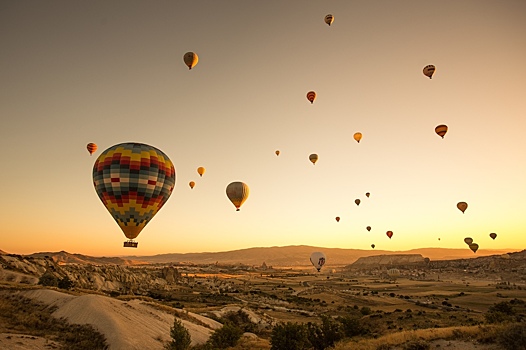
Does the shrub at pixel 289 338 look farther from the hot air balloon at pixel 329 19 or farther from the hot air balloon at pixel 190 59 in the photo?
the hot air balloon at pixel 329 19

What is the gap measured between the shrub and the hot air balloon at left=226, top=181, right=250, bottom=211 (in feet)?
98.6

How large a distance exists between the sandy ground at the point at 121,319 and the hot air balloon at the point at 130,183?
6.12 m

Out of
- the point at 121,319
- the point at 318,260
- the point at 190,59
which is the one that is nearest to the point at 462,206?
the point at 318,260

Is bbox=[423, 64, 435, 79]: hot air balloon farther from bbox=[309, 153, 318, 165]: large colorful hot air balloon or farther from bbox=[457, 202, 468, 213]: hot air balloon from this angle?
bbox=[457, 202, 468, 213]: hot air balloon

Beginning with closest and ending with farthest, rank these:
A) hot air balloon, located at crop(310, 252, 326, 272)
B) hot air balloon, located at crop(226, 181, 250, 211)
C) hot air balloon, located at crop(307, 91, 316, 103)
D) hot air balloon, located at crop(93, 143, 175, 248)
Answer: hot air balloon, located at crop(93, 143, 175, 248) → hot air balloon, located at crop(307, 91, 316, 103) → hot air balloon, located at crop(226, 181, 250, 211) → hot air balloon, located at crop(310, 252, 326, 272)

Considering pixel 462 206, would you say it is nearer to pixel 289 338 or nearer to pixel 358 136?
pixel 358 136

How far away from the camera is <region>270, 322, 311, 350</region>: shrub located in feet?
69.5

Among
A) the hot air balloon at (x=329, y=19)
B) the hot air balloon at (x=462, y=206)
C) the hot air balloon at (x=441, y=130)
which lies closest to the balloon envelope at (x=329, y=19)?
the hot air balloon at (x=329, y=19)

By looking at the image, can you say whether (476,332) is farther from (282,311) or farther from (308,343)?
(282,311)

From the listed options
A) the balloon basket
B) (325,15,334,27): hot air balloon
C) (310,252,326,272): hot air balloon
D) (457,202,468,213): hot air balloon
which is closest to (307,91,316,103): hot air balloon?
(325,15,334,27): hot air balloon

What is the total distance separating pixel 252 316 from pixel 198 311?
6.61 meters

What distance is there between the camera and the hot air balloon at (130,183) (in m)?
32.2

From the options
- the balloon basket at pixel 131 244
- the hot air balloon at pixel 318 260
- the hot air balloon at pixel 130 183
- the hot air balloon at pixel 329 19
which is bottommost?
the hot air balloon at pixel 318 260

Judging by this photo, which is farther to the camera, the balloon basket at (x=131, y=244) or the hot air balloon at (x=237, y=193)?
the hot air balloon at (x=237, y=193)
